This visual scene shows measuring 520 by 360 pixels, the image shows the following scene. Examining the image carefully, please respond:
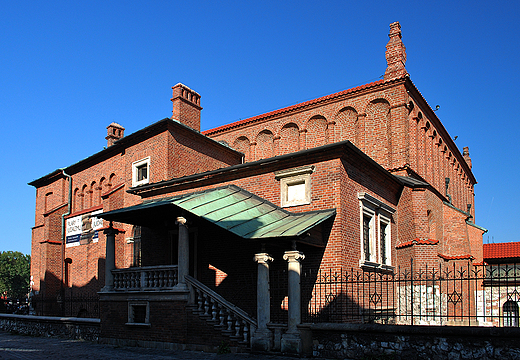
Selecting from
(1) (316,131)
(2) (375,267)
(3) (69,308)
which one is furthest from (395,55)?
(3) (69,308)

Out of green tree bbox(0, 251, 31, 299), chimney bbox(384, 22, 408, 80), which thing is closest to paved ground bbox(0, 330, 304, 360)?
chimney bbox(384, 22, 408, 80)

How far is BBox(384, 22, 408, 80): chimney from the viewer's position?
71.5ft

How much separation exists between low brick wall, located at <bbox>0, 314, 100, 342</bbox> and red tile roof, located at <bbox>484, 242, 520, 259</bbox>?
1016 inches

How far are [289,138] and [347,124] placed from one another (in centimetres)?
348

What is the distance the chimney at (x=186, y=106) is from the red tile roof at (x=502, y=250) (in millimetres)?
21703

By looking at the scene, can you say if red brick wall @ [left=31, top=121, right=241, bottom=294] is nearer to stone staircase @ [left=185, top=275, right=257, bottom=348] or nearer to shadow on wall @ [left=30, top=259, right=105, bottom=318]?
shadow on wall @ [left=30, top=259, right=105, bottom=318]

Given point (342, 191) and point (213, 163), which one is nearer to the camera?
point (342, 191)

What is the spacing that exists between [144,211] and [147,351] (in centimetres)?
390

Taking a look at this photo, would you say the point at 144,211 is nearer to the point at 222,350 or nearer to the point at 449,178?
the point at 222,350

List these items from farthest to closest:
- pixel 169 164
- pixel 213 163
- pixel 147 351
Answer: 1. pixel 213 163
2. pixel 169 164
3. pixel 147 351

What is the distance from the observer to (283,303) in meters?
13.2

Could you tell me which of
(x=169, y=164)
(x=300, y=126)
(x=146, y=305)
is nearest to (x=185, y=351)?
(x=146, y=305)

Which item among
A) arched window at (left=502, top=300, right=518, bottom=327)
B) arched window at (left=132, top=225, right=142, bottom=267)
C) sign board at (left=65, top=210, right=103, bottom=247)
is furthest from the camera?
sign board at (left=65, top=210, right=103, bottom=247)

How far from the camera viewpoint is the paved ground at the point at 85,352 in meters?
10.8
